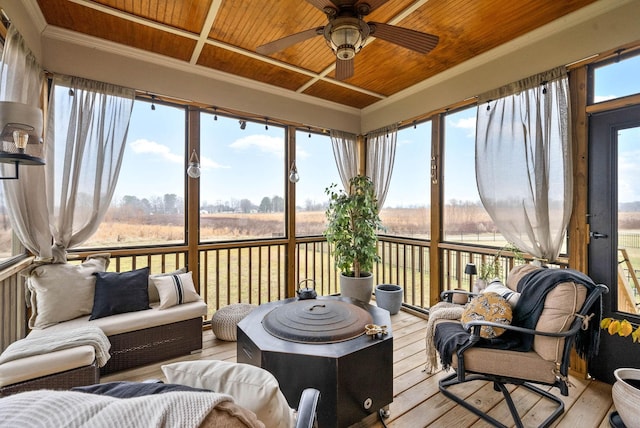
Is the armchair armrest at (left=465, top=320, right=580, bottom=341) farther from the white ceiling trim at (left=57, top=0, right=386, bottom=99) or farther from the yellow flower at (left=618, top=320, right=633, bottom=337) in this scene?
the white ceiling trim at (left=57, top=0, right=386, bottom=99)

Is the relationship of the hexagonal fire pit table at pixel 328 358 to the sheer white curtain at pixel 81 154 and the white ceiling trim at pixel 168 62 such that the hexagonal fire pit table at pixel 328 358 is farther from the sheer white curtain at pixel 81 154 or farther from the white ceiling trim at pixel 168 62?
the white ceiling trim at pixel 168 62

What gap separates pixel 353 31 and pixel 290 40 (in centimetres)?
46

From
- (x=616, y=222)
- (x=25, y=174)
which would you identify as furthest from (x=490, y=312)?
(x=25, y=174)

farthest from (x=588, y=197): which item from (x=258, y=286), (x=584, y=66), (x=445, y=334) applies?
(x=258, y=286)

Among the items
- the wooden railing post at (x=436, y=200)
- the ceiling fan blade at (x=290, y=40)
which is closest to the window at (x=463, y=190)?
the wooden railing post at (x=436, y=200)

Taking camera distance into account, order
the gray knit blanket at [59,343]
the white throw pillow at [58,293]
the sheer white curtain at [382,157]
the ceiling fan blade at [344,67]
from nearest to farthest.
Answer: the gray knit blanket at [59,343] → the ceiling fan blade at [344,67] → the white throw pillow at [58,293] → the sheer white curtain at [382,157]

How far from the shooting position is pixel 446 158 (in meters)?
3.51

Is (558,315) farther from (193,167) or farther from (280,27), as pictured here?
(193,167)

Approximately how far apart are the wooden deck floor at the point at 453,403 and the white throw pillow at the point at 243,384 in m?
1.34

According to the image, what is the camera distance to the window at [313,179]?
13.8 feet

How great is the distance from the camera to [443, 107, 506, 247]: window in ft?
10.3

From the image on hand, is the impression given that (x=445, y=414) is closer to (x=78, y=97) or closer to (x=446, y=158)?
(x=446, y=158)

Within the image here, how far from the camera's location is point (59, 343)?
6.04 feet

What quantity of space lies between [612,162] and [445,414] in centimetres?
237
